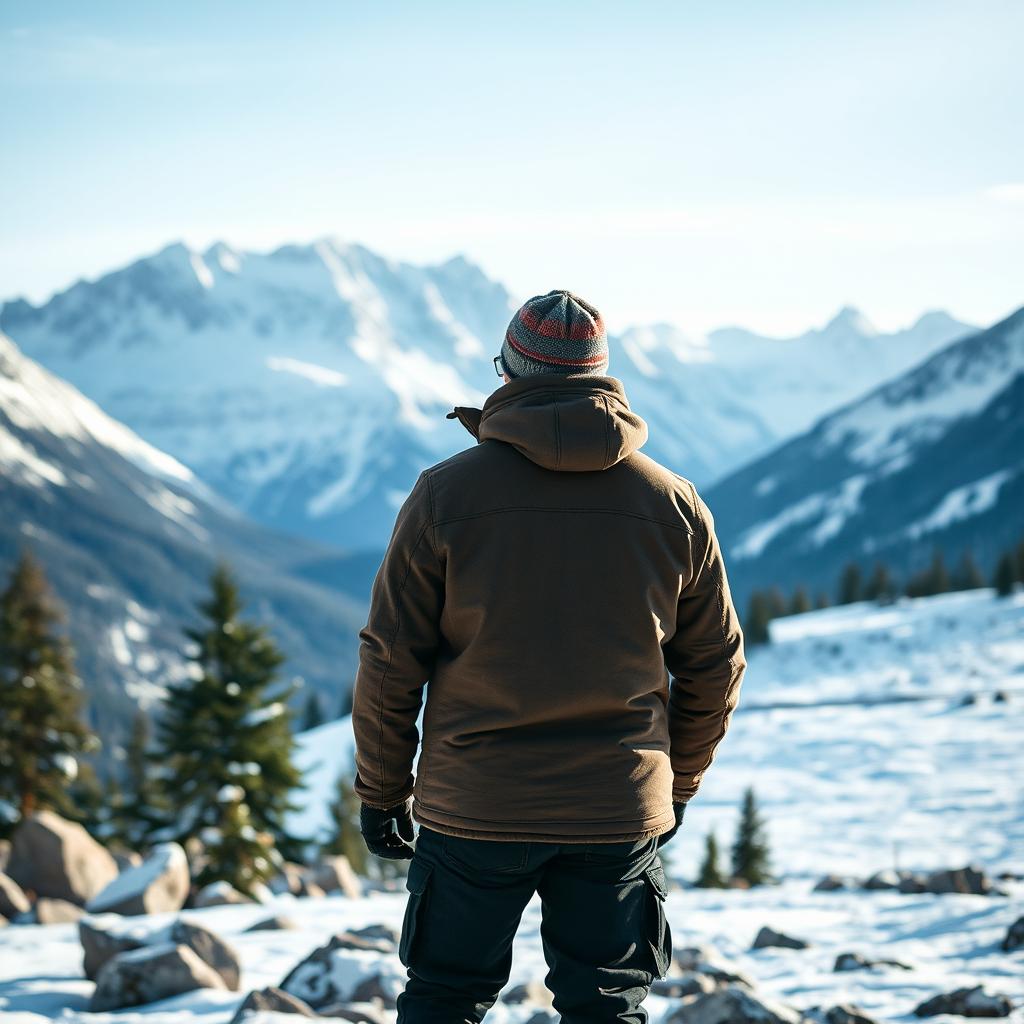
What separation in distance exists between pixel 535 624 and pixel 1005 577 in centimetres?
7991

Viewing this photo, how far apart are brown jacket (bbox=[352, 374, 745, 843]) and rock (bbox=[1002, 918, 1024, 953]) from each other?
232 inches

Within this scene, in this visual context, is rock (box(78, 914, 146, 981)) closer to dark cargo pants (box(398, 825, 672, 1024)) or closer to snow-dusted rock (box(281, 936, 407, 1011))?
snow-dusted rock (box(281, 936, 407, 1011))

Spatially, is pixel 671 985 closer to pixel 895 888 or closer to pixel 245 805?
pixel 895 888

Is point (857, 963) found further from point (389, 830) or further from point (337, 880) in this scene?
point (337, 880)

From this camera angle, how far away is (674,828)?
4.02 metres

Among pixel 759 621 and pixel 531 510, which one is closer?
pixel 531 510

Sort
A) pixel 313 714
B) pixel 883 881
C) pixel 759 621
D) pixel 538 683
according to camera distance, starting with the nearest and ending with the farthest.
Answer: pixel 538 683 → pixel 883 881 → pixel 759 621 → pixel 313 714

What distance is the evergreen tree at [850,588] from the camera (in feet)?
333

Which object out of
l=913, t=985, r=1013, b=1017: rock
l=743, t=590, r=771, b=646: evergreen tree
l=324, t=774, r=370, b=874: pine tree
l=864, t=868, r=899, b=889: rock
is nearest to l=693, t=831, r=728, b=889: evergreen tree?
l=324, t=774, r=370, b=874: pine tree

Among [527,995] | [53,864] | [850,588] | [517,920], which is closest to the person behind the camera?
[517,920]

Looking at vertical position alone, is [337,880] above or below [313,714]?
below

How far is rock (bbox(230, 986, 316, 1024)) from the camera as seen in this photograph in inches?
246

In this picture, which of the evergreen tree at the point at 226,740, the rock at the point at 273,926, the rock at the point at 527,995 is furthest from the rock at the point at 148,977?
the evergreen tree at the point at 226,740

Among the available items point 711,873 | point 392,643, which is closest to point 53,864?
point 392,643
